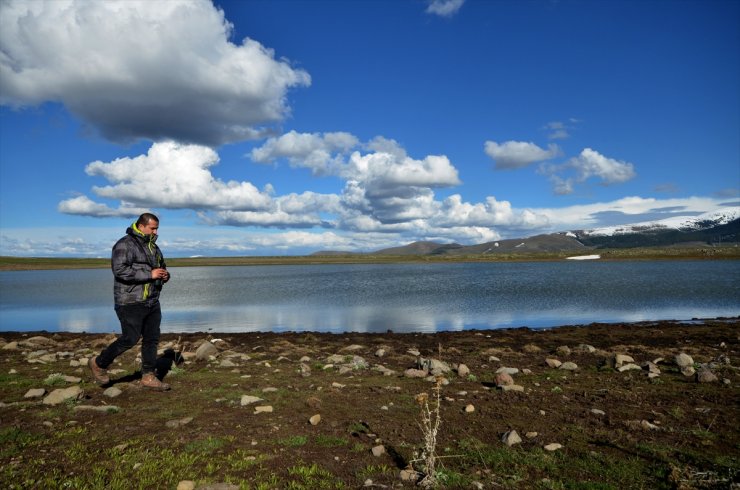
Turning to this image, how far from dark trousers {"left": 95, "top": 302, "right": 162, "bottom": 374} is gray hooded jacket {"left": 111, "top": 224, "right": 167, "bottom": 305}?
0.23 m

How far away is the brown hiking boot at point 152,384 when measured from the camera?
11641mm

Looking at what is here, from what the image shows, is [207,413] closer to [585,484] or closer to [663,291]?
[585,484]

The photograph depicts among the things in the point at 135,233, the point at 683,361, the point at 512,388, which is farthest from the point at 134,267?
the point at 683,361

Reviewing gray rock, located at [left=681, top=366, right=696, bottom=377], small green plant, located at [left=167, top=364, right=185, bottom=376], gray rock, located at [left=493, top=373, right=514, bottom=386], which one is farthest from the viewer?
small green plant, located at [left=167, top=364, right=185, bottom=376]

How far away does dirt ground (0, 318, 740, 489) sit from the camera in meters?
6.90

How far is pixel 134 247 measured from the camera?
36.0ft

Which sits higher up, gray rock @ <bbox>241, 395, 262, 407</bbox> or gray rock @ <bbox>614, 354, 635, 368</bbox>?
gray rock @ <bbox>241, 395, 262, 407</bbox>

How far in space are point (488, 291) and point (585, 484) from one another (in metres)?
56.3

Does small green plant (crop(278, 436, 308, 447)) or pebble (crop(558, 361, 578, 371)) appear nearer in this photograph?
small green plant (crop(278, 436, 308, 447))

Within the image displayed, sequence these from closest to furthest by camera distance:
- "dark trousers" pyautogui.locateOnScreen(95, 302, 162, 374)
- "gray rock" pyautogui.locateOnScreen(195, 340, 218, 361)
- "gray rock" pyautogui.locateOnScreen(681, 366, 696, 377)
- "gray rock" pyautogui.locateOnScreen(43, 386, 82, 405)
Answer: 1. "gray rock" pyautogui.locateOnScreen(43, 386, 82, 405)
2. "dark trousers" pyautogui.locateOnScreen(95, 302, 162, 374)
3. "gray rock" pyautogui.locateOnScreen(681, 366, 696, 377)
4. "gray rock" pyautogui.locateOnScreen(195, 340, 218, 361)

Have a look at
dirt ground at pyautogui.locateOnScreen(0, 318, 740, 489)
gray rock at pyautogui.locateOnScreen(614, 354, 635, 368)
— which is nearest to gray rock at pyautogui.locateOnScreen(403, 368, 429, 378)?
dirt ground at pyautogui.locateOnScreen(0, 318, 740, 489)

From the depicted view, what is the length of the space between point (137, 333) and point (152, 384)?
152 centimetres

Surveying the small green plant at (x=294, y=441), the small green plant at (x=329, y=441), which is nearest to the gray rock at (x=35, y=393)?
the small green plant at (x=294, y=441)

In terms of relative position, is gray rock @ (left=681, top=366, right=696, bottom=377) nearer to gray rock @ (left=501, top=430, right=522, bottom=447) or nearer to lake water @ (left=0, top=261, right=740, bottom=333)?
gray rock @ (left=501, top=430, right=522, bottom=447)
